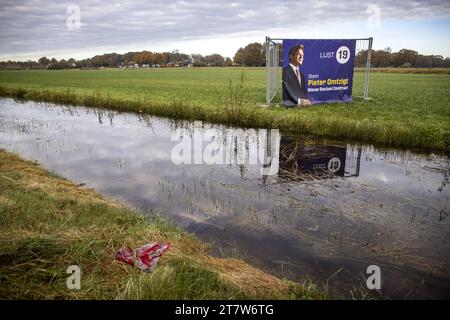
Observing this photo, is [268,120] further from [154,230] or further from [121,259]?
[121,259]

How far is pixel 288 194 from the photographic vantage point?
7.04 meters

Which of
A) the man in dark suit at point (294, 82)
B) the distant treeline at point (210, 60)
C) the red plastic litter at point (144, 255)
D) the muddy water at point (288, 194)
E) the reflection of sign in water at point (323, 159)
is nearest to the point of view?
the red plastic litter at point (144, 255)

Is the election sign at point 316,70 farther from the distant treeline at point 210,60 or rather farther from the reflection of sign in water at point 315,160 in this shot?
the distant treeline at point 210,60

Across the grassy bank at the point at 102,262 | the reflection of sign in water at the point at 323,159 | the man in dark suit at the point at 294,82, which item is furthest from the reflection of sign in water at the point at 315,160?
the man in dark suit at the point at 294,82

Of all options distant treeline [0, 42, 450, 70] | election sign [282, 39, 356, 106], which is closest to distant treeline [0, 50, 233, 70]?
distant treeline [0, 42, 450, 70]

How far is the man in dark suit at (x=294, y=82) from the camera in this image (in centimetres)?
1528

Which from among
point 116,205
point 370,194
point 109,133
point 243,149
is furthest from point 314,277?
point 109,133

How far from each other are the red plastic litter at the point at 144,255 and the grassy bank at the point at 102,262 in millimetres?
92

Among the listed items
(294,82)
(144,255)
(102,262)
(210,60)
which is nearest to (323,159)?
(144,255)

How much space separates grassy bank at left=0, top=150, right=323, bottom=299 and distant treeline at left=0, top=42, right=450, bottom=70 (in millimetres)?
59584

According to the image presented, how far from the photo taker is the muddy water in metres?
4.65

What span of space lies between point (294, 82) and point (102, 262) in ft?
44.4

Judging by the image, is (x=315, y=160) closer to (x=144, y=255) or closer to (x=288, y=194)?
(x=288, y=194)
